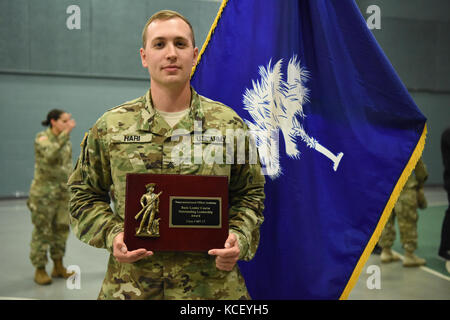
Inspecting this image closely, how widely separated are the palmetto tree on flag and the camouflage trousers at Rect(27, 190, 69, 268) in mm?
2920

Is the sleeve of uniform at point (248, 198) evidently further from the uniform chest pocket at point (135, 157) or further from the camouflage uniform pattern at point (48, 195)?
the camouflage uniform pattern at point (48, 195)

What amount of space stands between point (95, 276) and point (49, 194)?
36.3 inches

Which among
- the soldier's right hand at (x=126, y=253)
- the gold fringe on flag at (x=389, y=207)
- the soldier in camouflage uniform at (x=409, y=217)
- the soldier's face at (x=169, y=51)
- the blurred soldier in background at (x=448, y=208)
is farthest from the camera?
the soldier in camouflage uniform at (x=409, y=217)

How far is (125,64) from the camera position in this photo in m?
8.79

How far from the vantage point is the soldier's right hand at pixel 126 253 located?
3.83 ft

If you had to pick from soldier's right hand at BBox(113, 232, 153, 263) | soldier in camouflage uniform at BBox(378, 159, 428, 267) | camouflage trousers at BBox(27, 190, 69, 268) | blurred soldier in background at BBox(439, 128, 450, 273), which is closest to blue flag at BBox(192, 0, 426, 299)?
soldier's right hand at BBox(113, 232, 153, 263)

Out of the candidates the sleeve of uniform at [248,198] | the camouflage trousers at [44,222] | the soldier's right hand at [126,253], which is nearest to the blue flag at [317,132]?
the sleeve of uniform at [248,198]

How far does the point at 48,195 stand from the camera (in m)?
4.23

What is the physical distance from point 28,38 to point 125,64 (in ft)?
5.72

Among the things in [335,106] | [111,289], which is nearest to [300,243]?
[335,106]

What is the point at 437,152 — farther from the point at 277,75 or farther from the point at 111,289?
the point at 111,289

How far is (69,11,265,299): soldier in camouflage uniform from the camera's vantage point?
1.30 m

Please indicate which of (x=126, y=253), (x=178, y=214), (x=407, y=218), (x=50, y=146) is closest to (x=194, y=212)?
(x=178, y=214)

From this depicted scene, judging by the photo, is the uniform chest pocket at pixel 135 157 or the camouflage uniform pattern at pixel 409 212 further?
the camouflage uniform pattern at pixel 409 212
